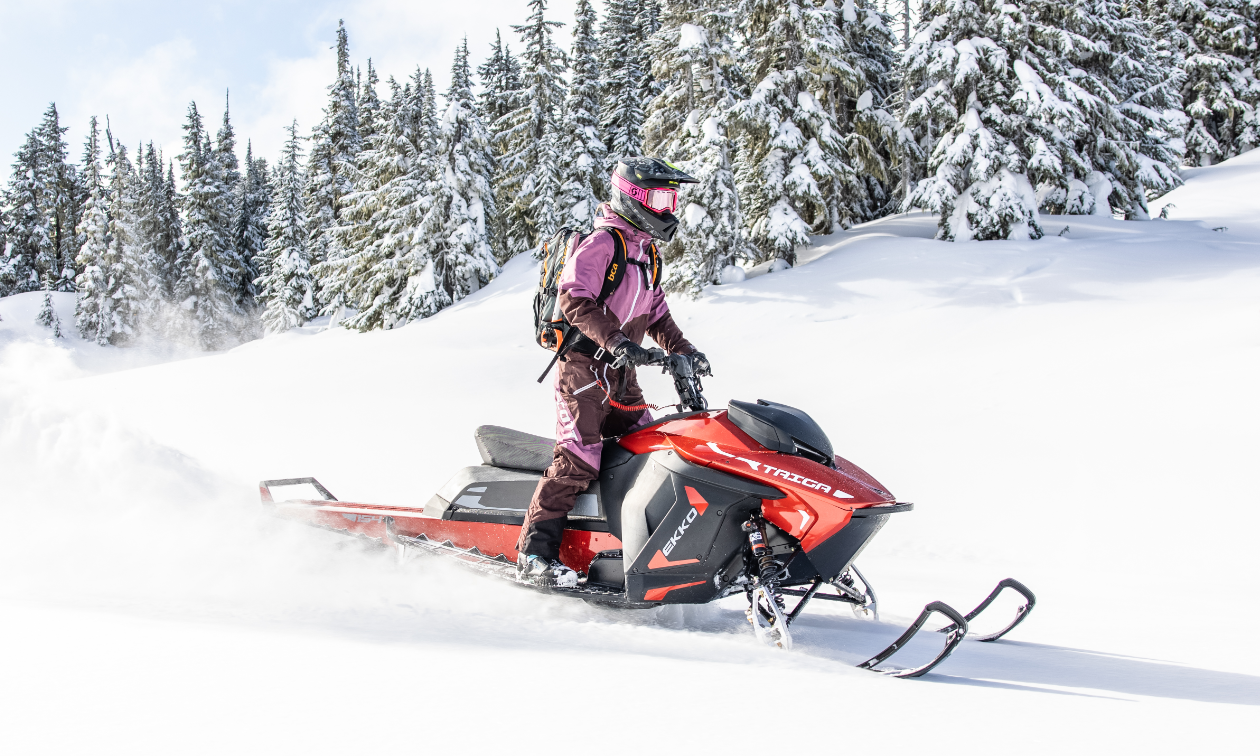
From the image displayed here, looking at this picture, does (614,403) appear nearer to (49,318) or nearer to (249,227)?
(49,318)

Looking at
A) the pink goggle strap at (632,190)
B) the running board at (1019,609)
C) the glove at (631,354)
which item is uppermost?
the pink goggle strap at (632,190)

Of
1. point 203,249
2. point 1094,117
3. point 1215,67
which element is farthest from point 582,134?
point 1215,67

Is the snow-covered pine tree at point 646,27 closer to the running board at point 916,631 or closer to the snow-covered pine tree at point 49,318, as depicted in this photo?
the running board at point 916,631

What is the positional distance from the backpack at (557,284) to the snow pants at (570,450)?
0.11 metres

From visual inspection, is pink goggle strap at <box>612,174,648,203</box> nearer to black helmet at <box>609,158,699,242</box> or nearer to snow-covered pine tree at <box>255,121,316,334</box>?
black helmet at <box>609,158,699,242</box>

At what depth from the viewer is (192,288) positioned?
37.3 meters

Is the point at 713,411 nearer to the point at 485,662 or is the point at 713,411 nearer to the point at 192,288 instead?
the point at 485,662

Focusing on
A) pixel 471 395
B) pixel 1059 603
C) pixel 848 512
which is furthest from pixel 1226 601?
pixel 471 395

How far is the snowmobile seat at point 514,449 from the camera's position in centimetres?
393

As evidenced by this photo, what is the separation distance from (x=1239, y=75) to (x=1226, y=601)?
34.0m

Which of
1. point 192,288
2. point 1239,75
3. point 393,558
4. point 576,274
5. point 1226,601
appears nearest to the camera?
point 576,274

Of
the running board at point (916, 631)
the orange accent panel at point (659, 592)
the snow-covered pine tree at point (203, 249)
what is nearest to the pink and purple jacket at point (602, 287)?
the orange accent panel at point (659, 592)

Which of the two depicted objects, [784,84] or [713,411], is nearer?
[713,411]

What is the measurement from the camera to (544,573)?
3.52 meters
